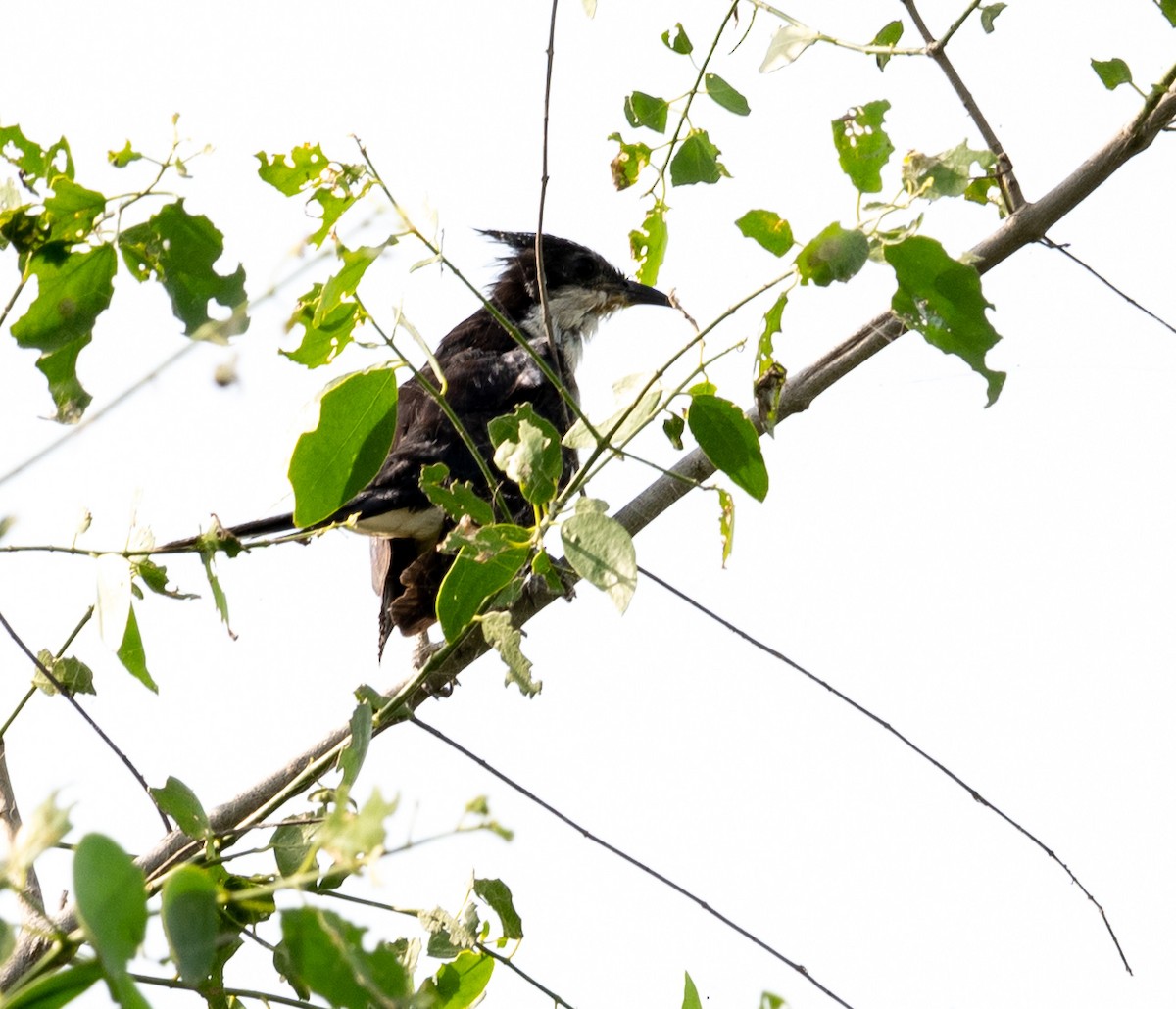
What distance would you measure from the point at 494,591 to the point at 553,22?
0.89 metres

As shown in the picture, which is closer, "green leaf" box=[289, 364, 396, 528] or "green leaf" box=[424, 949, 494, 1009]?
"green leaf" box=[289, 364, 396, 528]

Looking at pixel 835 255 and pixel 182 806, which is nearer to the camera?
pixel 835 255

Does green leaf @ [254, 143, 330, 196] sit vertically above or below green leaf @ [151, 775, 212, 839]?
above

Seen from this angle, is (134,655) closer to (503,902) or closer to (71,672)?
(71,672)

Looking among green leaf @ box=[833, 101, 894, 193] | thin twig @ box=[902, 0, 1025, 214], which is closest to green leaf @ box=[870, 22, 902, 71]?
thin twig @ box=[902, 0, 1025, 214]

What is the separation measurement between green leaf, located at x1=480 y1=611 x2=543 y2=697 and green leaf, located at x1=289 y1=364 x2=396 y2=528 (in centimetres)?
30

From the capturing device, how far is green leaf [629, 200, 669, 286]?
2639 millimetres

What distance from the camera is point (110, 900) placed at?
1.00 meters

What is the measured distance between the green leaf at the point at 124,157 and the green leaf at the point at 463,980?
3.93 feet

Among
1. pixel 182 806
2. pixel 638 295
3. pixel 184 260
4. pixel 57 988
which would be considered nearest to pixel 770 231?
pixel 184 260

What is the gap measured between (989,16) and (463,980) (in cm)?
175

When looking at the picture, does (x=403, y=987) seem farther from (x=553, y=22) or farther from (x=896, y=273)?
(x=553, y=22)

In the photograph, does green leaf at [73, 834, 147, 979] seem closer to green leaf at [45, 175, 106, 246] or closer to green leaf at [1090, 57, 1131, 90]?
green leaf at [45, 175, 106, 246]

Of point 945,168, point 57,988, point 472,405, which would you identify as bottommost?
point 57,988
